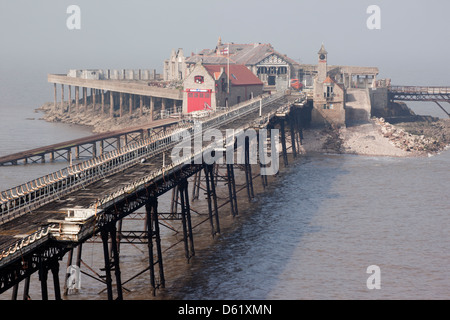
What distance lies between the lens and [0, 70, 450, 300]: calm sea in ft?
135

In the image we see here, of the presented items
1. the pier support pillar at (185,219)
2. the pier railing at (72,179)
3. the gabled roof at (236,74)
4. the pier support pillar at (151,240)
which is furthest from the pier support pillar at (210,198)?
the gabled roof at (236,74)

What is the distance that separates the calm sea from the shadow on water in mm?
72

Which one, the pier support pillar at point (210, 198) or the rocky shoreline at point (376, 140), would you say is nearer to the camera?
the pier support pillar at point (210, 198)

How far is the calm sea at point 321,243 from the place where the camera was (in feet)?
135

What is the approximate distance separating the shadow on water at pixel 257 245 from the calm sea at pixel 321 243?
72mm

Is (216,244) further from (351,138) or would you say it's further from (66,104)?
(66,104)

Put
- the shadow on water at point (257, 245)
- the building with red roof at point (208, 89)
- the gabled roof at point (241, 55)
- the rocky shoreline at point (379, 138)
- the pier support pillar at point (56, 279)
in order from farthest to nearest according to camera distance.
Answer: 1. the gabled roof at point (241, 55)
2. the building with red roof at point (208, 89)
3. the rocky shoreline at point (379, 138)
4. the shadow on water at point (257, 245)
5. the pier support pillar at point (56, 279)

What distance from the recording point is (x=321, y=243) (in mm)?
50438

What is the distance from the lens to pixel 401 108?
117 m

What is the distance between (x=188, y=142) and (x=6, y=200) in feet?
82.7

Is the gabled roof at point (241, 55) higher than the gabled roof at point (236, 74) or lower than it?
higher

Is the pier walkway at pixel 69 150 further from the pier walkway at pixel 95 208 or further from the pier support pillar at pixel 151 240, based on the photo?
the pier support pillar at pixel 151 240

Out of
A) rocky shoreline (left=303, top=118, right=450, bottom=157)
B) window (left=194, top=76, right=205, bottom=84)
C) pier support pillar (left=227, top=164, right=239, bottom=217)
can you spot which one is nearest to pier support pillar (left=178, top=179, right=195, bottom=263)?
pier support pillar (left=227, top=164, right=239, bottom=217)
